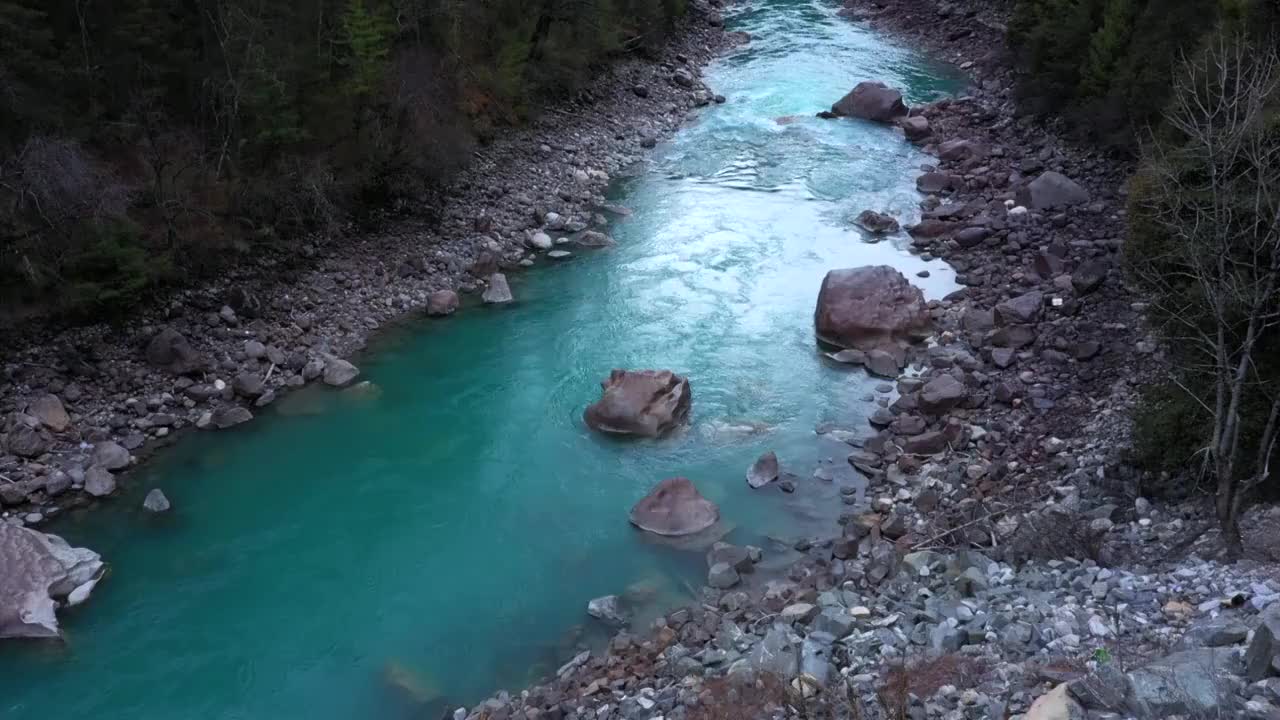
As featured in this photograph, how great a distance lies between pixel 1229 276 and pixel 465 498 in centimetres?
864

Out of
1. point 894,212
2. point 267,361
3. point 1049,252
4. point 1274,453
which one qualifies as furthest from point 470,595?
point 894,212

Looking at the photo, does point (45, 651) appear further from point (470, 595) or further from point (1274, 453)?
point (1274, 453)

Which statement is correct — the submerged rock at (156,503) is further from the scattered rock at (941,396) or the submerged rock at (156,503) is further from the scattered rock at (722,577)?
the scattered rock at (941,396)

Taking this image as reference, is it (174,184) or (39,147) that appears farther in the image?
(174,184)

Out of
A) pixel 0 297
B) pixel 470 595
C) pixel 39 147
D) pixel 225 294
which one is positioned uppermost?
pixel 39 147

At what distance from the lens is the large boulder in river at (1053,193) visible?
1764cm

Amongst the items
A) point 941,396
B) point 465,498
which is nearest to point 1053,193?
point 941,396

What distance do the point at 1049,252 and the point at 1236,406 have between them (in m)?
8.46

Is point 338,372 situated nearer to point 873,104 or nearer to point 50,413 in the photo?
point 50,413

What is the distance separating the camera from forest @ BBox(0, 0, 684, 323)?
12.7 m

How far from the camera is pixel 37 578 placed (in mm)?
10320

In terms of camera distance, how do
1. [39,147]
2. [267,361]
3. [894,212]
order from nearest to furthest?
1. [39,147]
2. [267,361]
3. [894,212]

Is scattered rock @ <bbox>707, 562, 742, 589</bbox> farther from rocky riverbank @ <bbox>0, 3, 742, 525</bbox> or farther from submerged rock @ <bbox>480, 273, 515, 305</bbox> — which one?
submerged rock @ <bbox>480, 273, 515, 305</bbox>

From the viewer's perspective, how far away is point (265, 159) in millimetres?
15922
